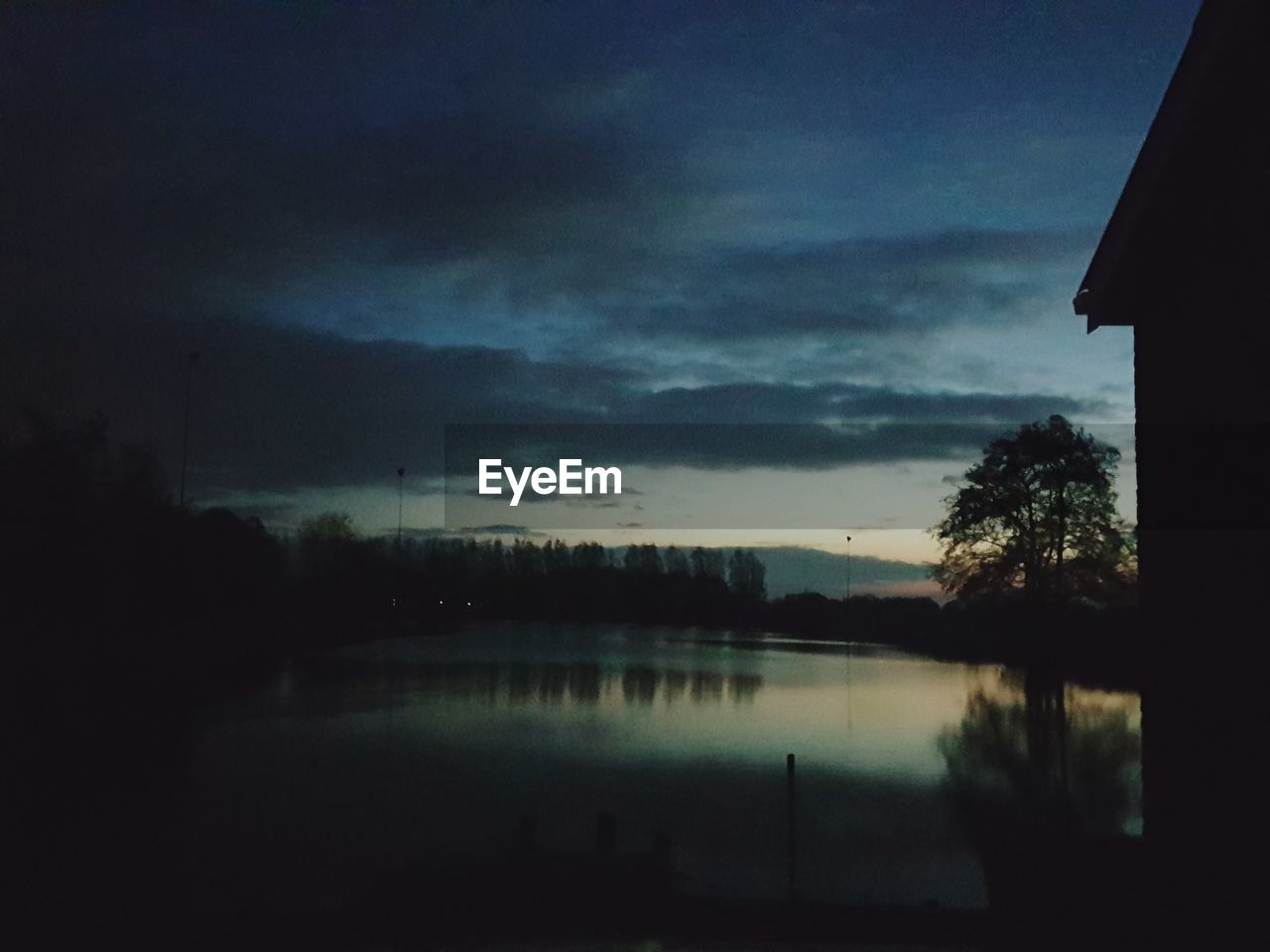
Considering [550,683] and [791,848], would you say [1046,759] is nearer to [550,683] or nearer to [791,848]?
[791,848]

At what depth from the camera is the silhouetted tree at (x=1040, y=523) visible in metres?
43.3

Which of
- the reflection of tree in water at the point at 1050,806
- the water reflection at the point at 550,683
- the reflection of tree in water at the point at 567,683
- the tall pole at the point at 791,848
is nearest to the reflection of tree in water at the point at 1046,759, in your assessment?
the reflection of tree in water at the point at 1050,806

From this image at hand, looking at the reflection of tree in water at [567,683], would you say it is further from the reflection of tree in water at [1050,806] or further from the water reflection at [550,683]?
the reflection of tree in water at [1050,806]

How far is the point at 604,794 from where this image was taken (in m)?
27.3

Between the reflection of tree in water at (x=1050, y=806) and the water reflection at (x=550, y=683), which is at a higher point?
the reflection of tree in water at (x=1050, y=806)

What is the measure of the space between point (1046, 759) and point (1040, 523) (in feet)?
46.5

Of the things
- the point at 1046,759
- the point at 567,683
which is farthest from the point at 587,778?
the point at 567,683

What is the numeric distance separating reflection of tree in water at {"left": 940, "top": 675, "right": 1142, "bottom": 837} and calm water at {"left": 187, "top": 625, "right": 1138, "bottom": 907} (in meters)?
0.75

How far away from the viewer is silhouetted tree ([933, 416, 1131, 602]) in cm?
4331

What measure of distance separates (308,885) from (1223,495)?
44.6ft

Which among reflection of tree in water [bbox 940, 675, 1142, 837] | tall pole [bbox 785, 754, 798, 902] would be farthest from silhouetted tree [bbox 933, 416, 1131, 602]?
tall pole [bbox 785, 754, 798, 902]

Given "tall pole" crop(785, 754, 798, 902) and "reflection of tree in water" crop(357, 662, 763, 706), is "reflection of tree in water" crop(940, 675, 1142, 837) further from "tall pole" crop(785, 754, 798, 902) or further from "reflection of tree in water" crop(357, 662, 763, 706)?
"reflection of tree in water" crop(357, 662, 763, 706)

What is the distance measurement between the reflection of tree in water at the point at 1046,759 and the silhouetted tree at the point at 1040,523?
5.50 metres

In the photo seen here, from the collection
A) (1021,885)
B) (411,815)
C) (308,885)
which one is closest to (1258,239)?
(1021,885)
